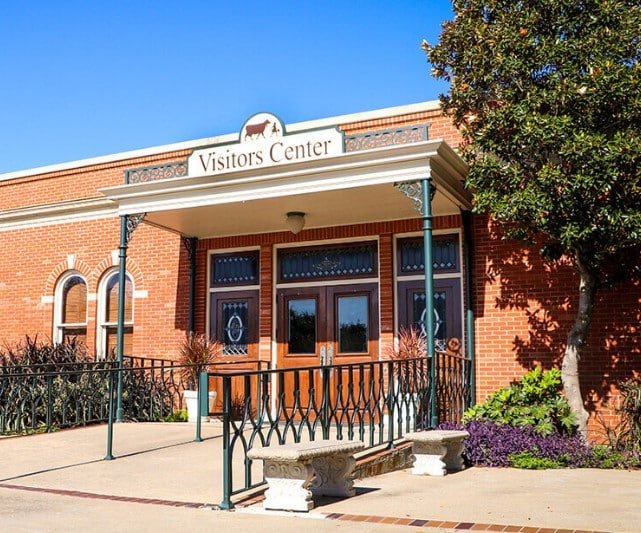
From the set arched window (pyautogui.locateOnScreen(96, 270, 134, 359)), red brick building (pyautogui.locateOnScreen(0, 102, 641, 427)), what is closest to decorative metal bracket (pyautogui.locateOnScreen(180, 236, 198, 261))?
red brick building (pyautogui.locateOnScreen(0, 102, 641, 427))

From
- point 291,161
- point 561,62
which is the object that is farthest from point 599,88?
point 291,161

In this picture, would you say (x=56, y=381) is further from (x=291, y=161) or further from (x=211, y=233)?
(x=291, y=161)

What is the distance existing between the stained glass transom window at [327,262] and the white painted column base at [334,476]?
18.3ft

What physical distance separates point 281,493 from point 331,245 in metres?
6.72

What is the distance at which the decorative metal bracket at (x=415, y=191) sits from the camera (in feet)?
30.6

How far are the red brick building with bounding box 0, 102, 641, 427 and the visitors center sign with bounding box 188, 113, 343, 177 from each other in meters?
0.02

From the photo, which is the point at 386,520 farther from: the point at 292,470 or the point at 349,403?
the point at 349,403

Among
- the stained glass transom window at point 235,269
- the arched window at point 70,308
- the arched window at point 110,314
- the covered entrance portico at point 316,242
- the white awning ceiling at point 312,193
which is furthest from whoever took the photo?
the arched window at point 70,308

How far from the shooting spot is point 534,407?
9438mm

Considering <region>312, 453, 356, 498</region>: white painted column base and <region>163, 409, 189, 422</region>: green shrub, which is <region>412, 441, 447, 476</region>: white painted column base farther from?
<region>163, 409, 189, 422</region>: green shrub

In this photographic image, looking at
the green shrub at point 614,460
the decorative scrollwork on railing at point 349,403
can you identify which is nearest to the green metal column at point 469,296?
the decorative scrollwork on railing at point 349,403

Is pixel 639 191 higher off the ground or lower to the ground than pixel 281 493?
higher

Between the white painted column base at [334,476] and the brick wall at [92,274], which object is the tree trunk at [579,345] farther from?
the brick wall at [92,274]

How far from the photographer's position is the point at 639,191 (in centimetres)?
839
